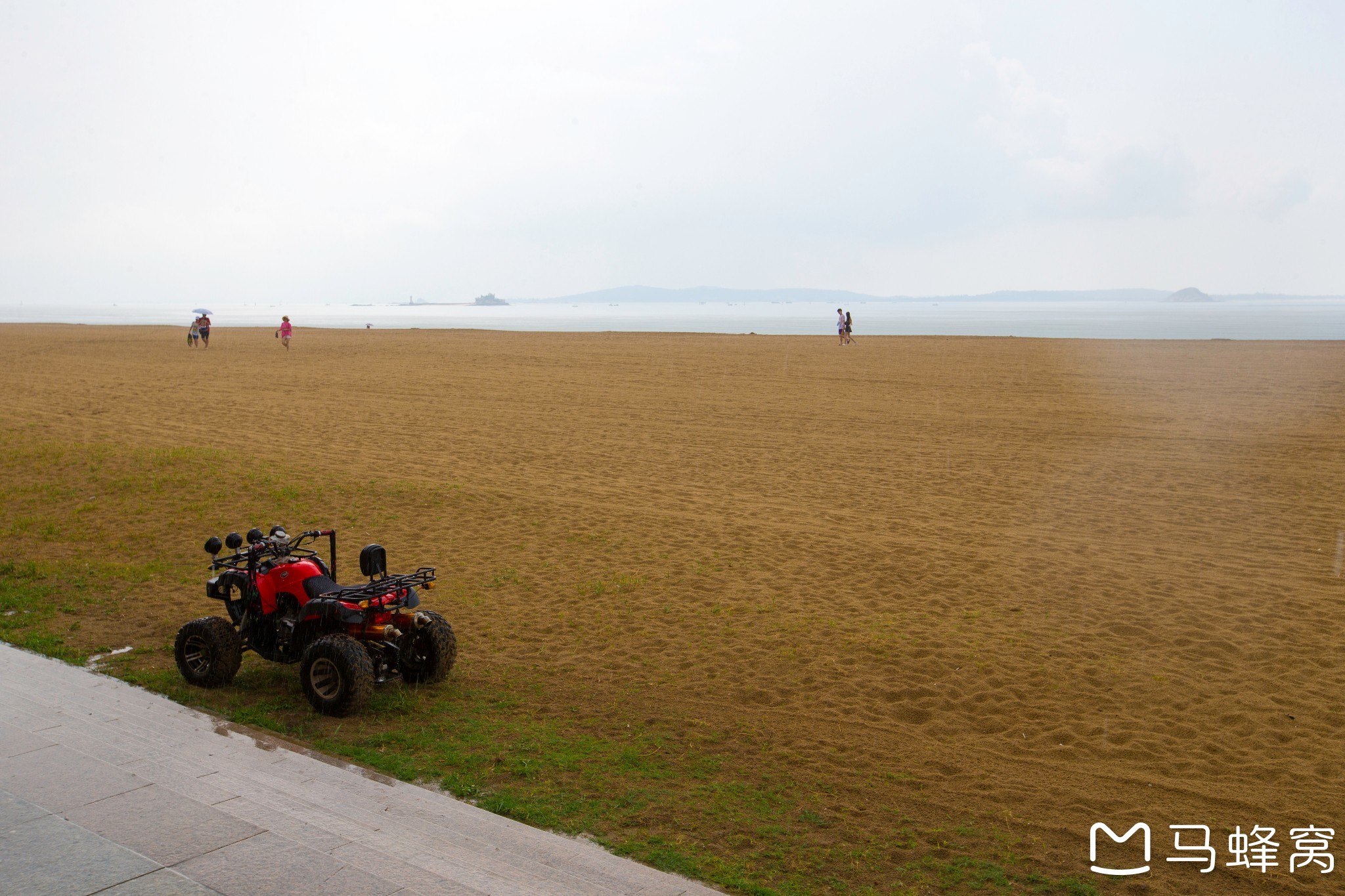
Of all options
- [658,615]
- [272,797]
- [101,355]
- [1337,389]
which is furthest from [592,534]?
[101,355]

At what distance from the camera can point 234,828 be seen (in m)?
4.86

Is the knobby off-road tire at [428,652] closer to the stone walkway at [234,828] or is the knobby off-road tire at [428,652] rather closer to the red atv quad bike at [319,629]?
the red atv quad bike at [319,629]

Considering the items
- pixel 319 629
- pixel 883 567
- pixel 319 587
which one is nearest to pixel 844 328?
pixel 883 567

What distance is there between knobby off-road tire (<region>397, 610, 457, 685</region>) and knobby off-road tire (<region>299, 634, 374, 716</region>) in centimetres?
51

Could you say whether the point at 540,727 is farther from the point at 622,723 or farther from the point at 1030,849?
the point at 1030,849

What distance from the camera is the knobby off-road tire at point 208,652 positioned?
684 cm

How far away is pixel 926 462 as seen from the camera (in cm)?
1680

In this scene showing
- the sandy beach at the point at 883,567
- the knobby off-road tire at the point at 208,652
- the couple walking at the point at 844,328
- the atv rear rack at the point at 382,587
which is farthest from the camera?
the couple walking at the point at 844,328

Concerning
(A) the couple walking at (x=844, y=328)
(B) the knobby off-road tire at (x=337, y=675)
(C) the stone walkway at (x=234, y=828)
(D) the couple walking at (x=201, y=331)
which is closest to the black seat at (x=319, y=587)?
(B) the knobby off-road tire at (x=337, y=675)

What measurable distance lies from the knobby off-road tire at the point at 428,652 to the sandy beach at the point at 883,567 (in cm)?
76

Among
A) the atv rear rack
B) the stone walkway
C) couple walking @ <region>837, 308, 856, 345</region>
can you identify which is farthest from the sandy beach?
couple walking @ <region>837, 308, 856, 345</region>

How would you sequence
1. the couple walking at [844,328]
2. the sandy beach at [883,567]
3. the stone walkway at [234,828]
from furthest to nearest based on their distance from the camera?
the couple walking at [844,328] < the sandy beach at [883,567] < the stone walkway at [234,828]

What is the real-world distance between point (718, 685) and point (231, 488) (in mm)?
9546

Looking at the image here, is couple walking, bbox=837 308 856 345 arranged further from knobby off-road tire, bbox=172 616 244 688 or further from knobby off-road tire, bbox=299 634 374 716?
knobby off-road tire, bbox=299 634 374 716
